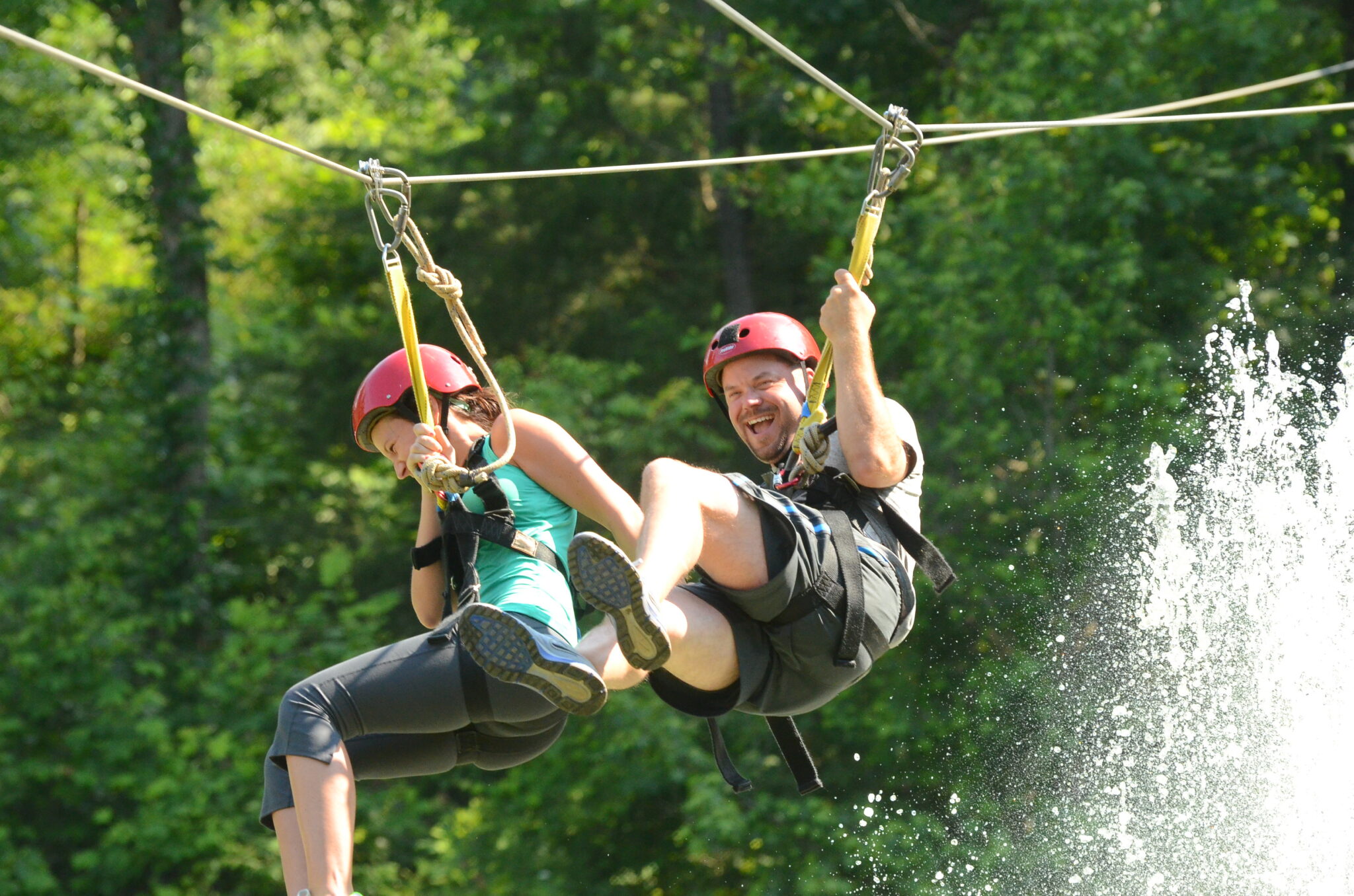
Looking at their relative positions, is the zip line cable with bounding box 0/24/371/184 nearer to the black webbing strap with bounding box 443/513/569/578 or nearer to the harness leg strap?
the black webbing strap with bounding box 443/513/569/578

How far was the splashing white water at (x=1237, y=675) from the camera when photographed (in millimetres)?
5105

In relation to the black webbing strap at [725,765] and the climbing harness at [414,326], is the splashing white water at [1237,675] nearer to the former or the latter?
the black webbing strap at [725,765]

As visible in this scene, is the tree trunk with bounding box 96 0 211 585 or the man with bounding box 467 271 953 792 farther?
the tree trunk with bounding box 96 0 211 585

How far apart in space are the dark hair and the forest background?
427 centimetres

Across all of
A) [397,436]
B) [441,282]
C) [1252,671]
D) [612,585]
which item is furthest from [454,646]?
[1252,671]

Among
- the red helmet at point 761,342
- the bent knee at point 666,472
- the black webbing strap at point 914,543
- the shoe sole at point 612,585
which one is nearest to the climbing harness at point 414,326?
the bent knee at point 666,472

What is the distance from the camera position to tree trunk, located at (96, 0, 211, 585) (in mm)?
11695

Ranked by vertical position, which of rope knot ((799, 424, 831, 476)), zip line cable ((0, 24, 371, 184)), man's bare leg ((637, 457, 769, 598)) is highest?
zip line cable ((0, 24, 371, 184))

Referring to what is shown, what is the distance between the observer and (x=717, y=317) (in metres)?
11.9

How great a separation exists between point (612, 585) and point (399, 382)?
104 centimetres

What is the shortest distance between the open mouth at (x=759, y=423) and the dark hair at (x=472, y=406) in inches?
26.0

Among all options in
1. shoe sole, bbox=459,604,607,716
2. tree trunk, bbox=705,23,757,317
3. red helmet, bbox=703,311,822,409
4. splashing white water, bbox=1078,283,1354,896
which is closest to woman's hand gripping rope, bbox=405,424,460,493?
shoe sole, bbox=459,604,607,716

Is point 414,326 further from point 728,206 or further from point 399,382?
point 728,206

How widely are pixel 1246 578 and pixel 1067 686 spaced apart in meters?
2.77
